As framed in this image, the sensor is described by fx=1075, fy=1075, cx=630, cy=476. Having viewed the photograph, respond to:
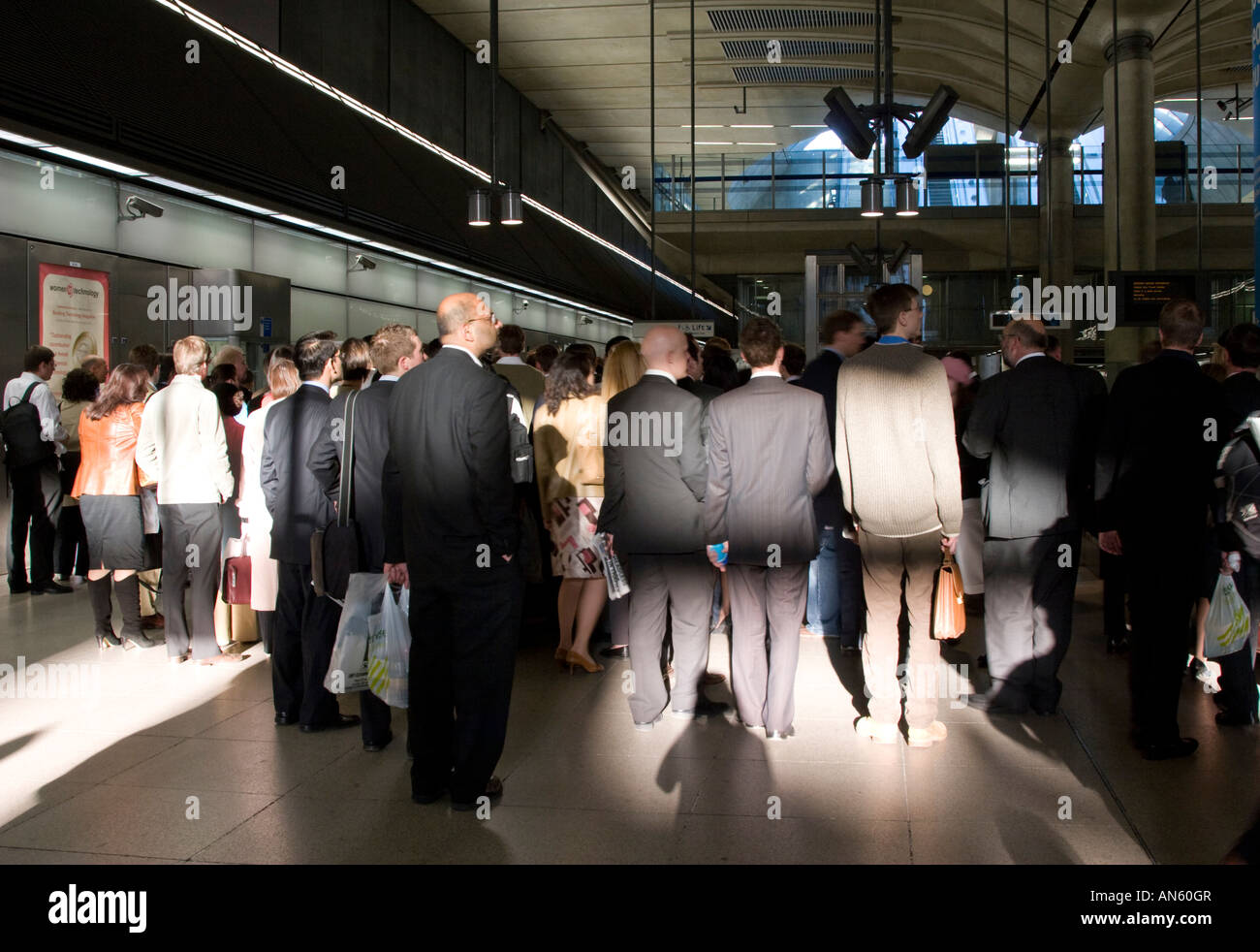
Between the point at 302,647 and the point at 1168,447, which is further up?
the point at 1168,447

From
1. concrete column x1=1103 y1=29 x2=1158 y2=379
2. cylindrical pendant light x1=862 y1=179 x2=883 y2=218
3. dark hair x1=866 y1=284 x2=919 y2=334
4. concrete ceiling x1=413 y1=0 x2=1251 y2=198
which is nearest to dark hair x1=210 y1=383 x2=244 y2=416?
dark hair x1=866 y1=284 x2=919 y2=334

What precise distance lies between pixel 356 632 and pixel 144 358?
12.1ft

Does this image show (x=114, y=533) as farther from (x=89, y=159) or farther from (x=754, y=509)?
(x=754, y=509)

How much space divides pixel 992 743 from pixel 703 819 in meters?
1.65

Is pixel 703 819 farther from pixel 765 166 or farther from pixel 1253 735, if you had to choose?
pixel 765 166

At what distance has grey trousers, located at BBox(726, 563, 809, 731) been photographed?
4.95 m

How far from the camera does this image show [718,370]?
705 cm

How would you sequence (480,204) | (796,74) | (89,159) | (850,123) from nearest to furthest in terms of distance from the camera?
(89,159) < (480,204) < (850,123) < (796,74)

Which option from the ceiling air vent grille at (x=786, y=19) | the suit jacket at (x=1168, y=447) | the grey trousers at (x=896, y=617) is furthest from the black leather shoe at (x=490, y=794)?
the ceiling air vent grille at (x=786, y=19)

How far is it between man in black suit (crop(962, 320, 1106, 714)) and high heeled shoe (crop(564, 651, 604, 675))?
2.29m

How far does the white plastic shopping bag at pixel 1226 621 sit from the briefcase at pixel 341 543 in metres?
3.81

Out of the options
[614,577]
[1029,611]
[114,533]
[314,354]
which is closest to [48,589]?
[114,533]

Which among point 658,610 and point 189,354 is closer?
point 658,610

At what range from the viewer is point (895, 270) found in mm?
17266
